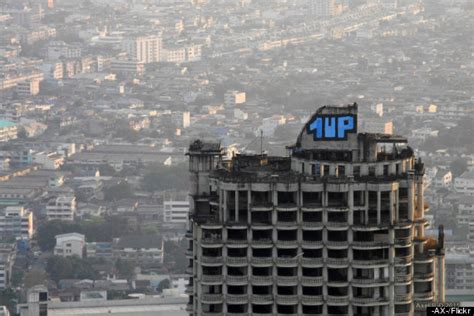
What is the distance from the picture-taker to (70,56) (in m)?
132

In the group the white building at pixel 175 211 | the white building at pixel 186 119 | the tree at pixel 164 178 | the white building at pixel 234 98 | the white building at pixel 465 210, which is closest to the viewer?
the white building at pixel 465 210

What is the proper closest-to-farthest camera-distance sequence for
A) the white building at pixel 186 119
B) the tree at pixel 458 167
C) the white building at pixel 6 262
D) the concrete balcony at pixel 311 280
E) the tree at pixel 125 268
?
the concrete balcony at pixel 311 280 → the white building at pixel 6 262 → the tree at pixel 125 268 → the tree at pixel 458 167 → the white building at pixel 186 119

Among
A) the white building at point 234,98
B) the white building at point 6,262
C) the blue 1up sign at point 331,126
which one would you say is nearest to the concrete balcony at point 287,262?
the blue 1up sign at point 331,126

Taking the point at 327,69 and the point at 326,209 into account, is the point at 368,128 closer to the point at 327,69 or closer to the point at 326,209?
the point at 327,69

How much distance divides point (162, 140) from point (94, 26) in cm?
4556

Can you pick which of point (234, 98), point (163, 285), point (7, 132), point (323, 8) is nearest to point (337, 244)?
point (163, 285)

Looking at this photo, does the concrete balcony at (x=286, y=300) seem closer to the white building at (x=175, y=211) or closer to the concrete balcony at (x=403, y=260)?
the concrete balcony at (x=403, y=260)

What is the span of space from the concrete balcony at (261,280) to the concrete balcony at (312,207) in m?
0.68

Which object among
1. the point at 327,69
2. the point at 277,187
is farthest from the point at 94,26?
the point at 277,187

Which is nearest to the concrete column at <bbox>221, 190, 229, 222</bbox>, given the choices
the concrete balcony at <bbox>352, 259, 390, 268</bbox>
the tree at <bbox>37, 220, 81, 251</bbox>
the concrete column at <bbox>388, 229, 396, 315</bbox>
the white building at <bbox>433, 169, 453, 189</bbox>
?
the concrete balcony at <bbox>352, 259, 390, 268</bbox>

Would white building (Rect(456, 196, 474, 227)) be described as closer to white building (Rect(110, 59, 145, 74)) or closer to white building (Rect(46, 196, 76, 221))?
white building (Rect(46, 196, 76, 221))

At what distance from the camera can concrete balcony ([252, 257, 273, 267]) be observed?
71.8ft

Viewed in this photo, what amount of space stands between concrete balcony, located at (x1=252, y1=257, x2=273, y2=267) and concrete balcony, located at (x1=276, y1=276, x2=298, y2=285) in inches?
6.3

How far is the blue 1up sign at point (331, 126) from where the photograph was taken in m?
22.5
